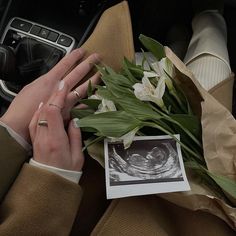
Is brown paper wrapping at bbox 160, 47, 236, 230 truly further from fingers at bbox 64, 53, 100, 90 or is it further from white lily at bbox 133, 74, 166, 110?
fingers at bbox 64, 53, 100, 90

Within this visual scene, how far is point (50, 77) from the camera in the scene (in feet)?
2.29

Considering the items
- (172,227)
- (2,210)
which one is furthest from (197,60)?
(2,210)

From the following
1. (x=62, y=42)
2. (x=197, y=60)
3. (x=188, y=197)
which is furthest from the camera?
(x=62, y=42)

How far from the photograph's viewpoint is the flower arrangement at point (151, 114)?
52 cm

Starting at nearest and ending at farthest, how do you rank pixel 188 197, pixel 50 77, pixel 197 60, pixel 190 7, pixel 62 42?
pixel 188 197 < pixel 50 77 < pixel 197 60 < pixel 62 42 < pixel 190 7

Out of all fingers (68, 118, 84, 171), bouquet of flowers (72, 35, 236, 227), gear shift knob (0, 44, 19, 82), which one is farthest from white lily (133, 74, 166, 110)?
gear shift knob (0, 44, 19, 82)

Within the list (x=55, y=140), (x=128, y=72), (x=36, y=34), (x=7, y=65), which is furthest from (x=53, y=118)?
(x=36, y=34)

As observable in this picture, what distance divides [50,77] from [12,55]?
158 millimetres

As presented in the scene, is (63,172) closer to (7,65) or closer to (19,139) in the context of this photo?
(19,139)

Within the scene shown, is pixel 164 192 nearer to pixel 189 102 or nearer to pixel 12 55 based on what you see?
pixel 189 102

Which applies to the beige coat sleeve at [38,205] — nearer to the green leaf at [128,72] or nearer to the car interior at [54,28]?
the green leaf at [128,72]

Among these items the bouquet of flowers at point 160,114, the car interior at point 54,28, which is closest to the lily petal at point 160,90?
the bouquet of flowers at point 160,114

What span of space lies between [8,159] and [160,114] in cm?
22

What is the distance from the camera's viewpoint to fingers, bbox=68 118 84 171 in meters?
0.58
